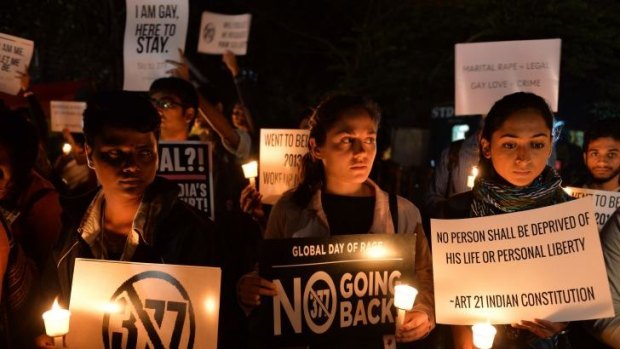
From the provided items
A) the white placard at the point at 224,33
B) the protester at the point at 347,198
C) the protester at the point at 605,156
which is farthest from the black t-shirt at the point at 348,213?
the white placard at the point at 224,33

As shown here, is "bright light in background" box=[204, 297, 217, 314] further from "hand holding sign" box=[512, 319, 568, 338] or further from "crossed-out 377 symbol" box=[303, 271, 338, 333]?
"hand holding sign" box=[512, 319, 568, 338]

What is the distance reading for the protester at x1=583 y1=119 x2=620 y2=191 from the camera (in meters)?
4.59

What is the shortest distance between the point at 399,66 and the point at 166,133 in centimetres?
1032

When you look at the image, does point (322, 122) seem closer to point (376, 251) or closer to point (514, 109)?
point (376, 251)

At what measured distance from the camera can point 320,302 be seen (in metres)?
2.60

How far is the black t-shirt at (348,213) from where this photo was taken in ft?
9.39

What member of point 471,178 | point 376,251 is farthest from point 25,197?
point 471,178

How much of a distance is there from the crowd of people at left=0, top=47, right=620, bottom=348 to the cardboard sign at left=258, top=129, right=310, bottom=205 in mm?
1743

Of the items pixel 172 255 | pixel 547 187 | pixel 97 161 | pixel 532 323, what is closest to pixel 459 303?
pixel 532 323

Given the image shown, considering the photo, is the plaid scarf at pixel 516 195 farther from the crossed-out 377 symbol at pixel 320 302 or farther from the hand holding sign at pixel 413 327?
the crossed-out 377 symbol at pixel 320 302

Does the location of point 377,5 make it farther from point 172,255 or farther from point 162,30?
point 172,255

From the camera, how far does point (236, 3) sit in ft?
54.7

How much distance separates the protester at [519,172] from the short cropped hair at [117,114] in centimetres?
161

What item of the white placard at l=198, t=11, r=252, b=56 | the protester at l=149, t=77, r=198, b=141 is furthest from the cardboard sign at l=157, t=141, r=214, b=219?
the white placard at l=198, t=11, r=252, b=56
